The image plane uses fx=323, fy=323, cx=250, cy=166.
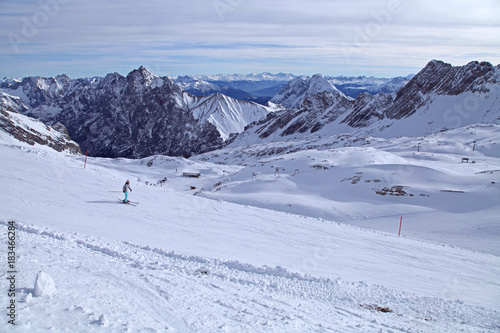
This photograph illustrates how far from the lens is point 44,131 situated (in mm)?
162500

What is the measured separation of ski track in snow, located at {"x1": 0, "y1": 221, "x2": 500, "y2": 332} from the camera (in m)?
6.26

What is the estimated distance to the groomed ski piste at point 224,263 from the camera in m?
6.74

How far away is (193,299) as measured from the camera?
297 inches

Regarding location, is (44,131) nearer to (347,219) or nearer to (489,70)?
(347,219)

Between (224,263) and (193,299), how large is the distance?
9.05ft

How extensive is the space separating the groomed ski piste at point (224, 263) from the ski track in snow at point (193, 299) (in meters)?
0.04

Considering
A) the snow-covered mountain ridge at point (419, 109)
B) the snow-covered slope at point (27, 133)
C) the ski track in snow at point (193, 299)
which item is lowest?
the ski track in snow at point (193, 299)

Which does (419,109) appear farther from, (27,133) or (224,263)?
(27,133)

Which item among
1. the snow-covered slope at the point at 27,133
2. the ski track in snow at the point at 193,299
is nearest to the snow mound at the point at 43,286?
the ski track in snow at the point at 193,299

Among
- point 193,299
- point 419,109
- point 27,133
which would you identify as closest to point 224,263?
point 193,299

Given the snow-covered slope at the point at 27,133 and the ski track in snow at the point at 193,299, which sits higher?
the snow-covered slope at the point at 27,133

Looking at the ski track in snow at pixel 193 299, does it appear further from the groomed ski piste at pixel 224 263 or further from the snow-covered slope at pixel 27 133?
the snow-covered slope at pixel 27 133

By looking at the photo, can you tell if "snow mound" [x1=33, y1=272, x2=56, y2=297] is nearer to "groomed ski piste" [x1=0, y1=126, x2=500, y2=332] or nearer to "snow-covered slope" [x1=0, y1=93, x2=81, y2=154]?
"groomed ski piste" [x1=0, y1=126, x2=500, y2=332]

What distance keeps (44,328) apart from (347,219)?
74.1 ft
